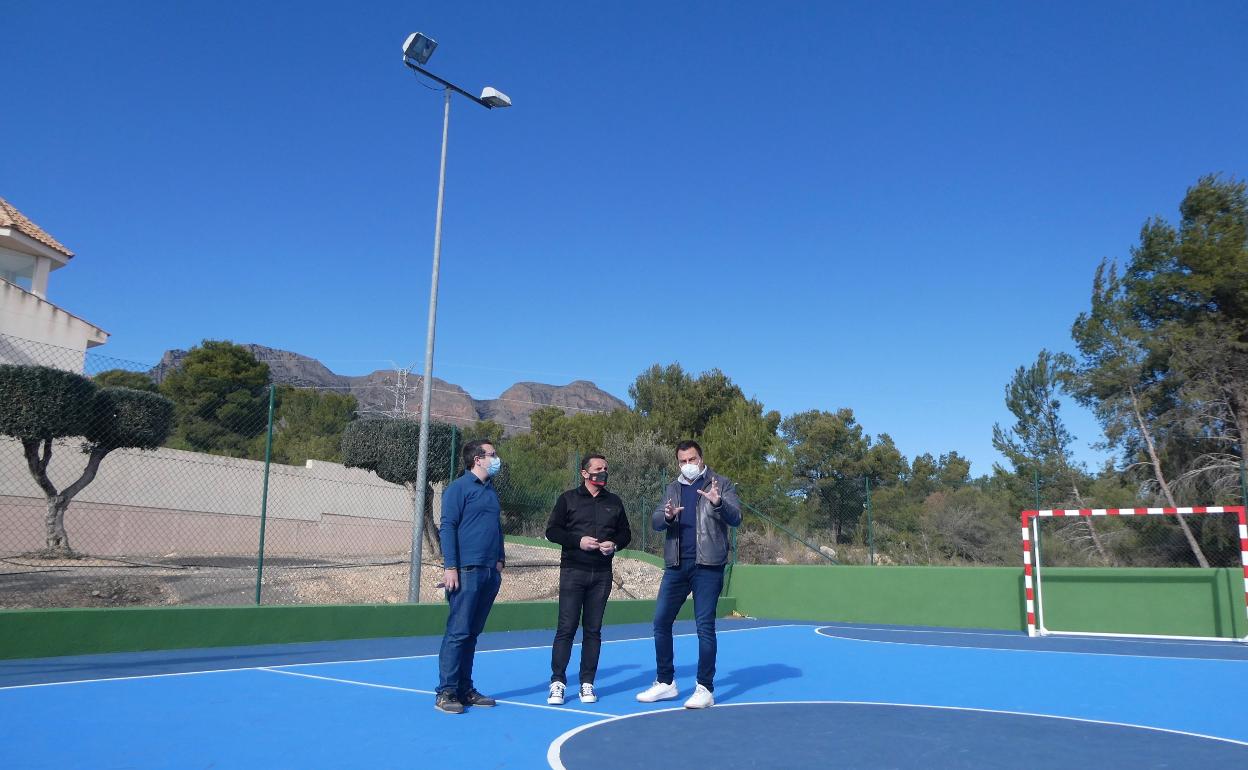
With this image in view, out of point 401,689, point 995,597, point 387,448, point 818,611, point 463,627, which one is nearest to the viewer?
point 463,627

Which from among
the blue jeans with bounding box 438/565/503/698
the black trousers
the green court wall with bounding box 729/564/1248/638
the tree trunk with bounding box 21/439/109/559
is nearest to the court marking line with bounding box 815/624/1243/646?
the green court wall with bounding box 729/564/1248/638

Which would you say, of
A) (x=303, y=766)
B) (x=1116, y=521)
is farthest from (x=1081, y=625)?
(x=303, y=766)

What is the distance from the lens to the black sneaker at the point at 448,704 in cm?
556

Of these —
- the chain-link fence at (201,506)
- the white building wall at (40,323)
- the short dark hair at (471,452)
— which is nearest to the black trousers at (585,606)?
the short dark hair at (471,452)

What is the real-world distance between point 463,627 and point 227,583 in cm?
890

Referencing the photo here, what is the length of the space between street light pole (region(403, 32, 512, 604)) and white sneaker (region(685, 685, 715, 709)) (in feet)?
18.7

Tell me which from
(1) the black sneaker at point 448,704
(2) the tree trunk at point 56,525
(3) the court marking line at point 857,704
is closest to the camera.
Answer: (3) the court marking line at point 857,704

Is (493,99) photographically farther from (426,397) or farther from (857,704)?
(857,704)

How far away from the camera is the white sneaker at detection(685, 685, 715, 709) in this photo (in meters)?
5.89

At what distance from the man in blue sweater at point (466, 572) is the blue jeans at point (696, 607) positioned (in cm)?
114

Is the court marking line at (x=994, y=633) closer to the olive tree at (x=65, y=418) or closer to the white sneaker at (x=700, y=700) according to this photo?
the white sneaker at (x=700, y=700)

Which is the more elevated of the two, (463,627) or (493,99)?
(493,99)

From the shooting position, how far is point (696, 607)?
6.14m

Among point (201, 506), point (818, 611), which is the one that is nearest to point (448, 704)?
point (818, 611)
